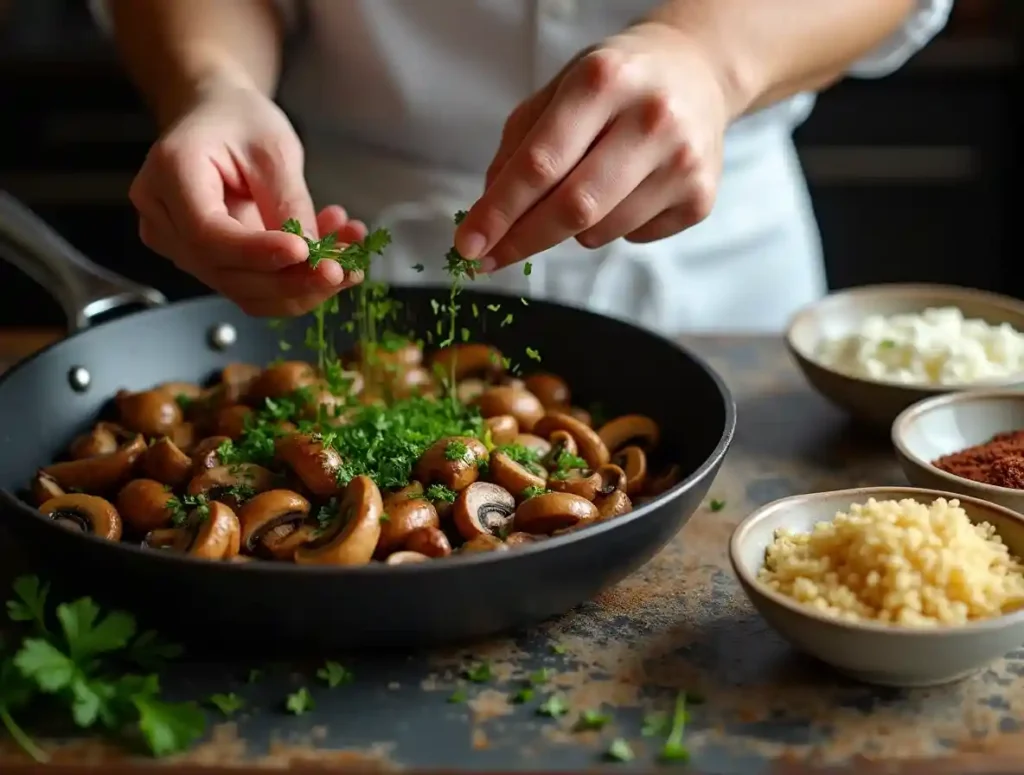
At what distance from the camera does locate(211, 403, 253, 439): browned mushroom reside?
4.77ft

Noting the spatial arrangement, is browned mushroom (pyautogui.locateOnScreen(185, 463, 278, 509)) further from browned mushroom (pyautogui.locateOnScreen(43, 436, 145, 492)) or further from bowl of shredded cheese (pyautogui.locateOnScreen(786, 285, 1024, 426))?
bowl of shredded cheese (pyautogui.locateOnScreen(786, 285, 1024, 426))

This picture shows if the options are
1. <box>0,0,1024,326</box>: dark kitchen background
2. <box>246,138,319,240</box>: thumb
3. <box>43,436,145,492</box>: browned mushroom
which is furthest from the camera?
<box>0,0,1024,326</box>: dark kitchen background

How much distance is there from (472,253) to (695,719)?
1.60ft

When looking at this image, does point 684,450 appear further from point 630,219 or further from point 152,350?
point 152,350

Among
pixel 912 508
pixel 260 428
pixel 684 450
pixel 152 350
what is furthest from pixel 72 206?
pixel 912 508

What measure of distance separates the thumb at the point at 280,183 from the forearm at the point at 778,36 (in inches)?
17.6

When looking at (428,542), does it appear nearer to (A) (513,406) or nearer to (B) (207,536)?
(B) (207,536)

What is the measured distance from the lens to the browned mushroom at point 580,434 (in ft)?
4.68

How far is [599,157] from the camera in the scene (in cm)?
129

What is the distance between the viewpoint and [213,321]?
1.68 metres

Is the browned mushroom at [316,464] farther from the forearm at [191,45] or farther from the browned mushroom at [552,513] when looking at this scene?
the forearm at [191,45]

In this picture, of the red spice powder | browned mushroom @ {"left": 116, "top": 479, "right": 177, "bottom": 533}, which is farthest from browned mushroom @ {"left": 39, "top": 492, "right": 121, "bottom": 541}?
the red spice powder

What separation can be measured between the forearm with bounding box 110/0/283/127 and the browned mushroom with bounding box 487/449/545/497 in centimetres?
63

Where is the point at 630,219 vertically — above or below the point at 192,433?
above
